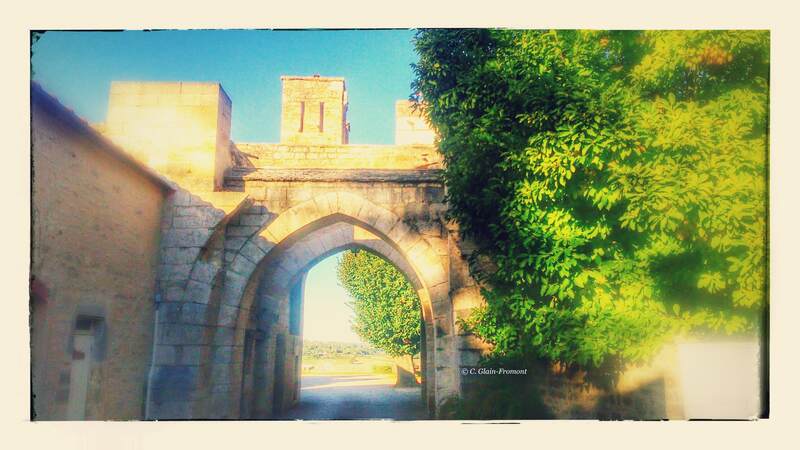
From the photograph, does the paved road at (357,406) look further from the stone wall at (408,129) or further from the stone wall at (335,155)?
the stone wall at (408,129)

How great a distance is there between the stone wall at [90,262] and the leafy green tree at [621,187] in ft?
13.4

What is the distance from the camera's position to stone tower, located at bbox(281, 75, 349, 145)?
1242cm

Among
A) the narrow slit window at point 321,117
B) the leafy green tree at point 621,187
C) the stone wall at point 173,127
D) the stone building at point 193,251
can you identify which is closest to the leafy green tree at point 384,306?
the narrow slit window at point 321,117

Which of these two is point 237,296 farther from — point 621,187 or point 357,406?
point 357,406

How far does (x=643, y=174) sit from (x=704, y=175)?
0.56 metres

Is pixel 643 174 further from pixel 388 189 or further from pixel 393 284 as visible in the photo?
pixel 393 284

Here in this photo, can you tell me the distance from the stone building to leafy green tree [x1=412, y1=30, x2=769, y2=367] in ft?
2.43

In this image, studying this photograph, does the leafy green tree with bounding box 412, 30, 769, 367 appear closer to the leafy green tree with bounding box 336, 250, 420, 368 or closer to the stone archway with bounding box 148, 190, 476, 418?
the stone archway with bounding box 148, 190, 476, 418

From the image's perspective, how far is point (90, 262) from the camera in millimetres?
6137

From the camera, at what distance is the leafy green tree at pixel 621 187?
19.1ft

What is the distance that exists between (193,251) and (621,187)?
5.26 meters

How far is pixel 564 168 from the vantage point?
6.09 meters

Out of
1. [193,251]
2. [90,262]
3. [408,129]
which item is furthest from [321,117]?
[90,262]
